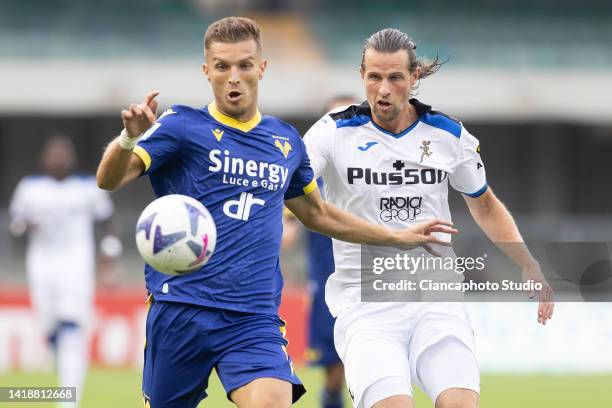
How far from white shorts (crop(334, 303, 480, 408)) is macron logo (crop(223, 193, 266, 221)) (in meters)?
1.03

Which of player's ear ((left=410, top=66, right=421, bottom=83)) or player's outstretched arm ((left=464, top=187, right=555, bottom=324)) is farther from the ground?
player's ear ((left=410, top=66, right=421, bottom=83))

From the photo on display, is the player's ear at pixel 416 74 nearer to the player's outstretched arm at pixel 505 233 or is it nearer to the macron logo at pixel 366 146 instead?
the macron logo at pixel 366 146

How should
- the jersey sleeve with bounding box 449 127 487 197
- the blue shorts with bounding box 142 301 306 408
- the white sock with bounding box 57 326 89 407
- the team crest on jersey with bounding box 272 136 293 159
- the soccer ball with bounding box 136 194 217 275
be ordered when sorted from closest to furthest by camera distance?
the soccer ball with bounding box 136 194 217 275 < the blue shorts with bounding box 142 301 306 408 < the team crest on jersey with bounding box 272 136 293 159 < the jersey sleeve with bounding box 449 127 487 197 < the white sock with bounding box 57 326 89 407

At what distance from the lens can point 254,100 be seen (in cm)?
636

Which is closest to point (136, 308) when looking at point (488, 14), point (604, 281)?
point (604, 281)

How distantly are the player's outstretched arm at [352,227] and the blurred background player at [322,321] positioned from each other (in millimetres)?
3415

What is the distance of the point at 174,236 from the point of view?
5703 millimetres

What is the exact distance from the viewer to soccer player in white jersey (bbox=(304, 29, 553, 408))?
6.54m

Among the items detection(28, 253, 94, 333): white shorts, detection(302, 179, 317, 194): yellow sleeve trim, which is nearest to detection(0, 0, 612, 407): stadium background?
detection(28, 253, 94, 333): white shorts

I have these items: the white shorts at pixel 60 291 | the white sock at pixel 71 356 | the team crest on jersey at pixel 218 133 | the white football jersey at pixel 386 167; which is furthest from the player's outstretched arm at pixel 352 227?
the white shorts at pixel 60 291

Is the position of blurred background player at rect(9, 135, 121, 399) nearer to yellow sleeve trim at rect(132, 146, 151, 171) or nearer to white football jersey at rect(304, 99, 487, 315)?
white football jersey at rect(304, 99, 487, 315)

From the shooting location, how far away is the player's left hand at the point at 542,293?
22.5ft

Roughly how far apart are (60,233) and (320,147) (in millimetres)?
6900

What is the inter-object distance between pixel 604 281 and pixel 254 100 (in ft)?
10.4
